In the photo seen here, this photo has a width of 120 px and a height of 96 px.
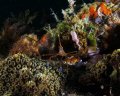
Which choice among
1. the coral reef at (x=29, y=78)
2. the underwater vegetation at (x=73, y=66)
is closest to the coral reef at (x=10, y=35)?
the underwater vegetation at (x=73, y=66)

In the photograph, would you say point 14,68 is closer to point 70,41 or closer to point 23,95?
point 23,95

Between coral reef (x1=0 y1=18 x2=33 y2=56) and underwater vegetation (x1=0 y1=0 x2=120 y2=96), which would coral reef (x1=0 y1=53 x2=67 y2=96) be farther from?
coral reef (x1=0 y1=18 x2=33 y2=56)

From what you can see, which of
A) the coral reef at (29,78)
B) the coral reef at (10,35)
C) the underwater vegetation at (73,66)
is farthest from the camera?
the coral reef at (10,35)

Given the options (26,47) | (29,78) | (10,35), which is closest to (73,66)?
(29,78)

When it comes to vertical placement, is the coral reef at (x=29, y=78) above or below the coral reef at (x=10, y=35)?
below

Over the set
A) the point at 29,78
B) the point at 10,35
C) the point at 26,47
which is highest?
the point at 10,35

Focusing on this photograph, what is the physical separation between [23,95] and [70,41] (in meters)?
1.84

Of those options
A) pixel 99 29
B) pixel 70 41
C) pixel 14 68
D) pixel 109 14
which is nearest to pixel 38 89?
pixel 14 68

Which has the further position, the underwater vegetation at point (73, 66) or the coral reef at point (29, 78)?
the coral reef at point (29, 78)

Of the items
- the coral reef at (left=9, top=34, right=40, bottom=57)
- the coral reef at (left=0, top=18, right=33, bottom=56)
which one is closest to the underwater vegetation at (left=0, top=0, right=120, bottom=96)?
the coral reef at (left=9, top=34, right=40, bottom=57)

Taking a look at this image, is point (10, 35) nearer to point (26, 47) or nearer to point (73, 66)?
point (26, 47)

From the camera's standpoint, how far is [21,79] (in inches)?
75.5

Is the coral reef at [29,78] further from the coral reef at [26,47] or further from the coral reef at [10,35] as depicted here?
the coral reef at [10,35]

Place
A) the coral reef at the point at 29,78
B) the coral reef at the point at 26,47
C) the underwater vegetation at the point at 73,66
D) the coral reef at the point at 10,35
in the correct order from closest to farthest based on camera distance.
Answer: the underwater vegetation at the point at 73,66, the coral reef at the point at 29,78, the coral reef at the point at 26,47, the coral reef at the point at 10,35
